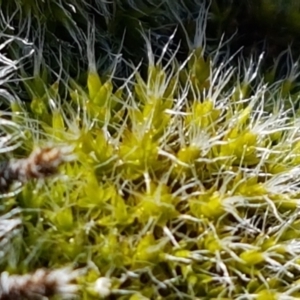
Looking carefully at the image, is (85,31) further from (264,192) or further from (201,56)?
(264,192)

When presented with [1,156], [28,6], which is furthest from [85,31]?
[1,156]

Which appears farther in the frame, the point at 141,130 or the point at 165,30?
the point at 165,30

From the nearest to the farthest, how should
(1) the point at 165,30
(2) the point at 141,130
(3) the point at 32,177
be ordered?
(3) the point at 32,177 → (2) the point at 141,130 → (1) the point at 165,30

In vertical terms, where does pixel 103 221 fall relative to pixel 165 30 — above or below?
below

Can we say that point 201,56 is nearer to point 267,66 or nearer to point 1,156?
point 267,66

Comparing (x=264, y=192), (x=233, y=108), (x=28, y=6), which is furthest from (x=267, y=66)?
(x=28, y=6)

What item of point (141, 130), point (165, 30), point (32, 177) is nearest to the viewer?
point (32, 177)
